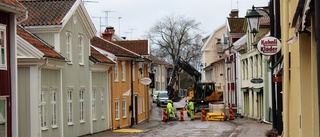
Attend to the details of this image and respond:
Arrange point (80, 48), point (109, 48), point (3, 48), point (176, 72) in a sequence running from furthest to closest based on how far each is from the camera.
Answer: point (176, 72) < point (109, 48) < point (80, 48) < point (3, 48)

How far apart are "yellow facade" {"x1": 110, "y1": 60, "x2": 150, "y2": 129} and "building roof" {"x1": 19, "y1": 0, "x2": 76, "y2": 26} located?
799cm

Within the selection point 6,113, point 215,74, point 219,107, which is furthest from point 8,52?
point 215,74

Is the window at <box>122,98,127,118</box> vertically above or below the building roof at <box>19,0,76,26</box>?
below

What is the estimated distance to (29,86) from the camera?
909 inches

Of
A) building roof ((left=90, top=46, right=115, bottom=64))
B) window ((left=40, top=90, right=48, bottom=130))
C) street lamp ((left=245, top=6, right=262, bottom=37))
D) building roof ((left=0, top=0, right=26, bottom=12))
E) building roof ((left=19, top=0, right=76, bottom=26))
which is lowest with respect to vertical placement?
window ((left=40, top=90, right=48, bottom=130))

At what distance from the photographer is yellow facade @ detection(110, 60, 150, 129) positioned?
→ 35719 millimetres

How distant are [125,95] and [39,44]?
45.1 feet

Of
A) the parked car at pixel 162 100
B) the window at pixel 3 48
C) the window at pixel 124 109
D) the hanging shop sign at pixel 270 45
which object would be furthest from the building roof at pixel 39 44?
the parked car at pixel 162 100

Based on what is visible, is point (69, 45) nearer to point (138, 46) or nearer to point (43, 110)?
point (43, 110)

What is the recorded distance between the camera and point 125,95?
37594mm

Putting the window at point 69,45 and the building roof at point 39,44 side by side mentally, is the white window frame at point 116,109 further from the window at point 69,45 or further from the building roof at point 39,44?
the building roof at point 39,44

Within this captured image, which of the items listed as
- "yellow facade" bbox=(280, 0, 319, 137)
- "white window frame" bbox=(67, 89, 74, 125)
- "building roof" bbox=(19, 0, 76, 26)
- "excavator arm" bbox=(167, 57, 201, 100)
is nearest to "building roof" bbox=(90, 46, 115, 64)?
"white window frame" bbox=(67, 89, 74, 125)

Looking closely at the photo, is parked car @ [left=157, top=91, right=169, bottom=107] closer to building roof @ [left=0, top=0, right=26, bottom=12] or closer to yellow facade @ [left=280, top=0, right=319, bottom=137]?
building roof @ [left=0, top=0, right=26, bottom=12]

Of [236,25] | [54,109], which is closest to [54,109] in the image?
[54,109]
